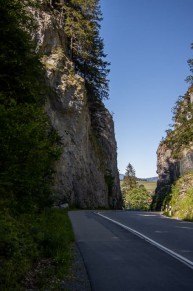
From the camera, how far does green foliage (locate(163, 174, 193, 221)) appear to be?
23.2 m

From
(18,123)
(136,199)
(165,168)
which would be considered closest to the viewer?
(18,123)

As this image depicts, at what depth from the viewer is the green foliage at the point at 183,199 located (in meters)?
23.2

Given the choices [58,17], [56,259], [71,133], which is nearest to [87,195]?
[71,133]

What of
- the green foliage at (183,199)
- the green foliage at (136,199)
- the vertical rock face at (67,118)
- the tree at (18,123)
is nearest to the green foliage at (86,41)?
the vertical rock face at (67,118)

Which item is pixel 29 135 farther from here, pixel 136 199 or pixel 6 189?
pixel 136 199

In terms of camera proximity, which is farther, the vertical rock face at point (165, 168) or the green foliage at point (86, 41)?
the vertical rock face at point (165, 168)

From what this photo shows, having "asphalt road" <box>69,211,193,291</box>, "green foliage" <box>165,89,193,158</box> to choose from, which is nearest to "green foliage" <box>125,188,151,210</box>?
"green foliage" <box>165,89,193,158</box>

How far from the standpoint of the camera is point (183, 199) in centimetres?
2617

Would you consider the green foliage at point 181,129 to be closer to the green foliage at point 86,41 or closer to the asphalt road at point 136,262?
the asphalt road at point 136,262

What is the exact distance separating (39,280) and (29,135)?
427 centimetres

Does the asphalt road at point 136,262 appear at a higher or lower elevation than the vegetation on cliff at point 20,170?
lower

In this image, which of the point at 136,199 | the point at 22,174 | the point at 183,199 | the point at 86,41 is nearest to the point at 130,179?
the point at 136,199

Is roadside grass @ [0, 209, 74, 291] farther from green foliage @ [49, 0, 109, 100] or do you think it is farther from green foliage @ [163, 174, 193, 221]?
green foliage @ [49, 0, 109, 100]

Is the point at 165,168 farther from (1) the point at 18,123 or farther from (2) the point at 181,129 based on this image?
(1) the point at 18,123
